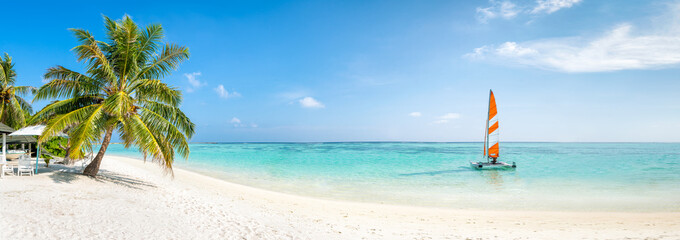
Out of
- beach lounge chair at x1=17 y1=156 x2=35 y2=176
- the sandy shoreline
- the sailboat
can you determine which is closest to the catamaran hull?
the sailboat

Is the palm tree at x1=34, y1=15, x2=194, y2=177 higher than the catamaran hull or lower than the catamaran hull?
higher

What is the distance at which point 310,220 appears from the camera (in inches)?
298

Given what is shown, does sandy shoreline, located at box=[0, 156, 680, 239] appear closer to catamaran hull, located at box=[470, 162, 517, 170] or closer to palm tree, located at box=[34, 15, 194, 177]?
palm tree, located at box=[34, 15, 194, 177]

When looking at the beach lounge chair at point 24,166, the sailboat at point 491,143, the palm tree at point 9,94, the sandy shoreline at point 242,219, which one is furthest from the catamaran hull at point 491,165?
the palm tree at point 9,94

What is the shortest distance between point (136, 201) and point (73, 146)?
2.71 metres

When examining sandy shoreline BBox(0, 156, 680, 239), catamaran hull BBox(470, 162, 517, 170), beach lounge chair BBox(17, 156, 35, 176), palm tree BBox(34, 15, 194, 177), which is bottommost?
catamaran hull BBox(470, 162, 517, 170)

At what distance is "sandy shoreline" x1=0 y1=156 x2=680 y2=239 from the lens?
5.47 m

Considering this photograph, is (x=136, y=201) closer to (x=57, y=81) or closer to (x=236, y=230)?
(x=236, y=230)

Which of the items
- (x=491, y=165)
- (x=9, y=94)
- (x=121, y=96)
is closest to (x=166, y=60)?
(x=121, y=96)

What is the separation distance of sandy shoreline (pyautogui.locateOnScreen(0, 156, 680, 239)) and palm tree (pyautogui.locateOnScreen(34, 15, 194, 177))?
147cm

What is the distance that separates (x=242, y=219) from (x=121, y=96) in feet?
17.2

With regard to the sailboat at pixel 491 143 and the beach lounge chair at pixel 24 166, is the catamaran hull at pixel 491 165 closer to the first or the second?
the sailboat at pixel 491 143

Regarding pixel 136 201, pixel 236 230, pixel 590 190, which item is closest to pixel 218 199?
pixel 136 201

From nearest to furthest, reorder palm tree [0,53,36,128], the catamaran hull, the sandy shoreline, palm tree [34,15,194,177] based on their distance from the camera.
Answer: the sandy shoreline < palm tree [34,15,194,177] < palm tree [0,53,36,128] < the catamaran hull
